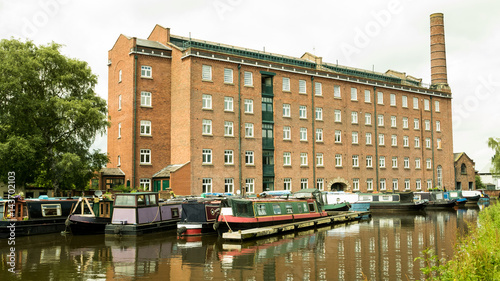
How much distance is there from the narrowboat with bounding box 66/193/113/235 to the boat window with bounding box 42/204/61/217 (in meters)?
1.00

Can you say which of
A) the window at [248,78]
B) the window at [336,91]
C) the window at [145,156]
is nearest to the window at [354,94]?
the window at [336,91]

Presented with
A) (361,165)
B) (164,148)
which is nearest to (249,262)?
(164,148)

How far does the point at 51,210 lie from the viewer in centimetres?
2884

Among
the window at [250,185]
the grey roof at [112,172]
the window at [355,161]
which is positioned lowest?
the window at [250,185]

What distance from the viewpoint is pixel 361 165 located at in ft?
180

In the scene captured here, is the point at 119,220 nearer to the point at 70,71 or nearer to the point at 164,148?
the point at 70,71

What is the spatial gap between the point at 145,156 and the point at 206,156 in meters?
5.74

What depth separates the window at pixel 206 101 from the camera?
43281mm

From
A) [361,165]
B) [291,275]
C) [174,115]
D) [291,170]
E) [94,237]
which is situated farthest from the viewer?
[361,165]

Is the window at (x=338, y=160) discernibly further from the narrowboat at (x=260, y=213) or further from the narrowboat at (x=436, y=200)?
the narrowboat at (x=260, y=213)

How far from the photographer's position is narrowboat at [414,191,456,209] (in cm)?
5003

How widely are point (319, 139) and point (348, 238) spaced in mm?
27010

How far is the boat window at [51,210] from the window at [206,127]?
54.3 feet

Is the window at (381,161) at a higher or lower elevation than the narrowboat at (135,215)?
higher
